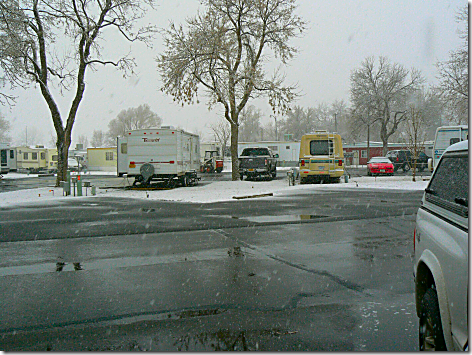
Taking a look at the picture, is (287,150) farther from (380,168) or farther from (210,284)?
(210,284)

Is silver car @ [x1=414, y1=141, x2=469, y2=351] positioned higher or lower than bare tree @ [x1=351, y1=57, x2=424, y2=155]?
lower

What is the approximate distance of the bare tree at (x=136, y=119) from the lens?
9169cm

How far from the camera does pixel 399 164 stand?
4312cm

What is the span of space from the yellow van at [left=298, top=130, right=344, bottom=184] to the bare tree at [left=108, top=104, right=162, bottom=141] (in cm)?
6900

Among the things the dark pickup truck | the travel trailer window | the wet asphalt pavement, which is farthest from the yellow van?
the wet asphalt pavement

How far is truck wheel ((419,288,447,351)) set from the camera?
→ 3.13 metres

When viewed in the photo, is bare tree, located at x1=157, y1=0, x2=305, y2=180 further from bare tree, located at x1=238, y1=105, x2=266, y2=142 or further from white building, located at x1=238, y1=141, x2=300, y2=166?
bare tree, located at x1=238, y1=105, x2=266, y2=142

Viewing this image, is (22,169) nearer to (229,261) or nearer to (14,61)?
(14,61)

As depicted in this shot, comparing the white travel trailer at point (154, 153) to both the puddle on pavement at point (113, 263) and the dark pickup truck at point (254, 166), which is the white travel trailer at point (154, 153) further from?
the puddle on pavement at point (113, 263)

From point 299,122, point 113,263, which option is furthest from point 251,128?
point 113,263

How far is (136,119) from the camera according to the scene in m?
92.2

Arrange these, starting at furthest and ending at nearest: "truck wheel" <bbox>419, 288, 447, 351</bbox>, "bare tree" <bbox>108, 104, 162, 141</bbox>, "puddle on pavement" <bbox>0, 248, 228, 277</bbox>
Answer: "bare tree" <bbox>108, 104, 162, 141</bbox>
"puddle on pavement" <bbox>0, 248, 228, 277</bbox>
"truck wheel" <bbox>419, 288, 447, 351</bbox>

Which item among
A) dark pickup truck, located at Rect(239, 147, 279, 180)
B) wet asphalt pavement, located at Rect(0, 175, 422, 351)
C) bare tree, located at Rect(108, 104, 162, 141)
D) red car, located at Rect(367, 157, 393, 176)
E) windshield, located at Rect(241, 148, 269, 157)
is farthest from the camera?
bare tree, located at Rect(108, 104, 162, 141)

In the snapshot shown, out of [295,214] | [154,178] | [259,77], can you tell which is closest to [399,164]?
[259,77]
